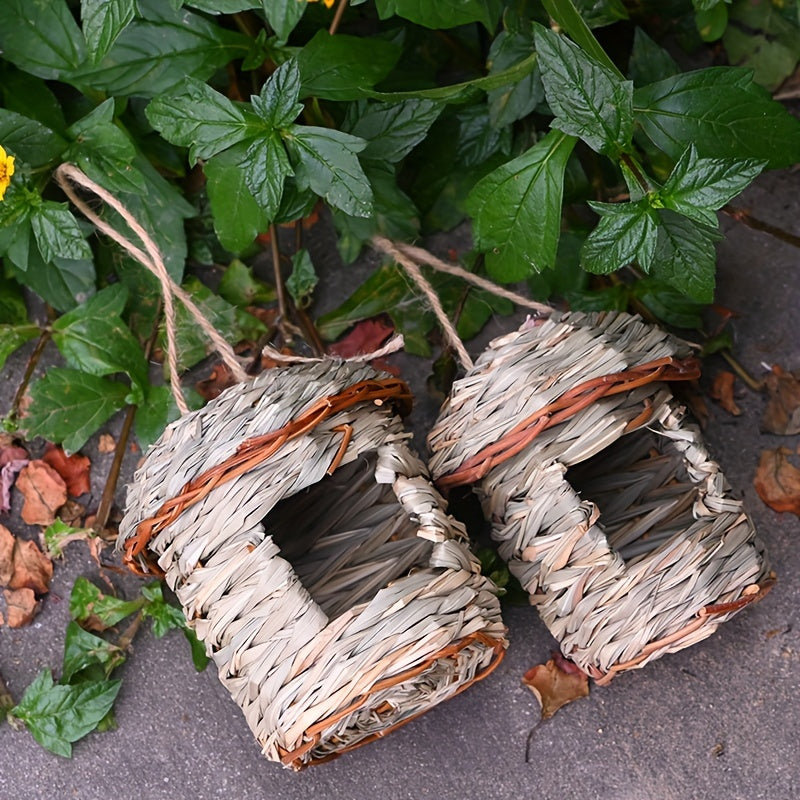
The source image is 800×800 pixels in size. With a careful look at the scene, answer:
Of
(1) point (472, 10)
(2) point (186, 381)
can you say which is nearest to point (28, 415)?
(2) point (186, 381)

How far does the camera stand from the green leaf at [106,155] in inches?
56.5

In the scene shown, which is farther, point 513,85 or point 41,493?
point 41,493

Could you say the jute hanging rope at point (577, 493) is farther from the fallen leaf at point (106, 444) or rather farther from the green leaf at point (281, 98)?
the fallen leaf at point (106, 444)

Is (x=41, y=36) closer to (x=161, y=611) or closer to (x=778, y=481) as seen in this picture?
(x=161, y=611)

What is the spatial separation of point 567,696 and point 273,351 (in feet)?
2.39

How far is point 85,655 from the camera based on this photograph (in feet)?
5.05

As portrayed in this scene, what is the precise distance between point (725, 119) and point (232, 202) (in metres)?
0.74

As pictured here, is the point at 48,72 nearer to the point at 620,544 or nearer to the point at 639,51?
the point at 639,51

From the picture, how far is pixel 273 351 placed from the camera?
1.38 m

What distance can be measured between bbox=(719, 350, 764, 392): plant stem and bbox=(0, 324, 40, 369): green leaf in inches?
47.4

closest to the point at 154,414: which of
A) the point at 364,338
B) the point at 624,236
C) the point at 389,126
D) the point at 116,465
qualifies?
the point at 116,465

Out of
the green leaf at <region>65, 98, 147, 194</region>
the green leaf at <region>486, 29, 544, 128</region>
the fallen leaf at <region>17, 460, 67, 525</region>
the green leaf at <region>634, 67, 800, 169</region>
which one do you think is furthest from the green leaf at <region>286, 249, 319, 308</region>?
the green leaf at <region>634, 67, 800, 169</region>

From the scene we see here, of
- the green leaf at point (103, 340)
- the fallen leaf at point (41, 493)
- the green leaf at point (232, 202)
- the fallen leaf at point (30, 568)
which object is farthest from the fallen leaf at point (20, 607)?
the green leaf at point (232, 202)

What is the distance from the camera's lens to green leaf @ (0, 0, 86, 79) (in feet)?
4.84
